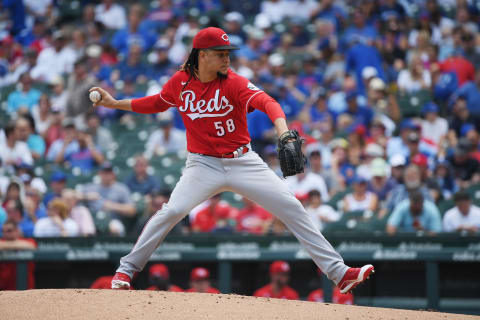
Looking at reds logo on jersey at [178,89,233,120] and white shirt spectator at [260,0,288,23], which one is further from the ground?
white shirt spectator at [260,0,288,23]

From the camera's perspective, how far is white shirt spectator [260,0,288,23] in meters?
12.8

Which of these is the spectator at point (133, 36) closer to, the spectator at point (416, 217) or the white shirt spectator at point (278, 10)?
the white shirt spectator at point (278, 10)

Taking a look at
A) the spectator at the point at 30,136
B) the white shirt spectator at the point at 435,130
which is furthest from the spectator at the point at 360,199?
the spectator at the point at 30,136

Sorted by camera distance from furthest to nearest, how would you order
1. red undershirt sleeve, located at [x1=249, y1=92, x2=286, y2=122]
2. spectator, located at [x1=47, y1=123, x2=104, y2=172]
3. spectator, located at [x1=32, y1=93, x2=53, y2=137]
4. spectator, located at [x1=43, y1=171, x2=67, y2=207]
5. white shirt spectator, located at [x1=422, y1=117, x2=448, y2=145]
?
spectator, located at [x1=32, y1=93, x2=53, y2=137] < spectator, located at [x1=47, y1=123, x2=104, y2=172] < white shirt spectator, located at [x1=422, y1=117, x2=448, y2=145] < spectator, located at [x1=43, y1=171, x2=67, y2=207] < red undershirt sleeve, located at [x1=249, y1=92, x2=286, y2=122]

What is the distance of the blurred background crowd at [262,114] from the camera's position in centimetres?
810

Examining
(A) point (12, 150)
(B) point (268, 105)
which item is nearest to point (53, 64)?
(A) point (12, 150)

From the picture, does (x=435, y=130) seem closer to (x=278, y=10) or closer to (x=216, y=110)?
(x=278, y=10)

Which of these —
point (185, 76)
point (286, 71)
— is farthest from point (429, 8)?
point (185, 76)

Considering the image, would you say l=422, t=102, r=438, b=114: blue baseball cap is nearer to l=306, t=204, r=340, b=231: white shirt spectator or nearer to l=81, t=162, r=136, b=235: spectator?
l=306, t=204, r=340, b=231: white shirt spectator

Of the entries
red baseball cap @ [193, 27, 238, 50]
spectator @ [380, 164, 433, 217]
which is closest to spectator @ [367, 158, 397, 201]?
spectator @ [380, 164, 433, 217]

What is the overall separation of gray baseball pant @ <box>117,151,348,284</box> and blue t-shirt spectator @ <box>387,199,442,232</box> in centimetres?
290

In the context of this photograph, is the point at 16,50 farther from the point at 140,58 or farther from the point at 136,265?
the point at 136,265

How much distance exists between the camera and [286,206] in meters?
4.60

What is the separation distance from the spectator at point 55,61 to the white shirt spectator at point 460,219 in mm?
7107
